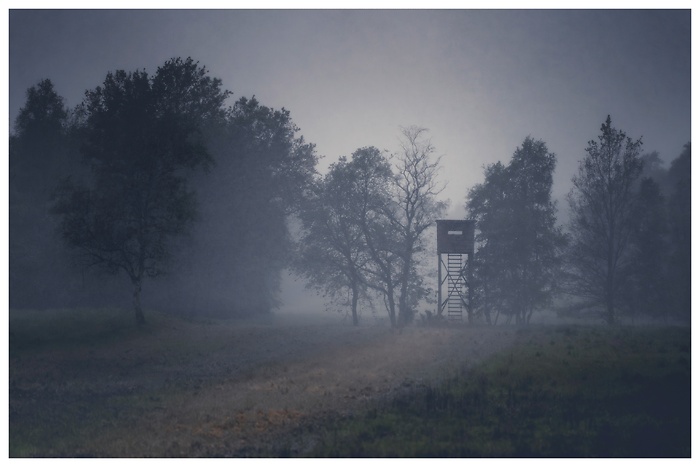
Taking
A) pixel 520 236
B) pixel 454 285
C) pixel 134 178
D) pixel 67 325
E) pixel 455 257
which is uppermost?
pixel 134 178

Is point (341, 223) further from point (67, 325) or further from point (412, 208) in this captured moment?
point (67, 325)

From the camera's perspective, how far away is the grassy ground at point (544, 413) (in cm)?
920

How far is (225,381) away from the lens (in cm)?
1396

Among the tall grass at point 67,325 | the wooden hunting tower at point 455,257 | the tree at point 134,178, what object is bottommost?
the tall grass at point 67,325

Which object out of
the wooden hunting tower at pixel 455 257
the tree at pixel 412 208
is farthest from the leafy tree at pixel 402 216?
the wooden hunting tower at pixel 455 257

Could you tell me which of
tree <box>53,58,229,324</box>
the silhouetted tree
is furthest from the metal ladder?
the silhouetted tree

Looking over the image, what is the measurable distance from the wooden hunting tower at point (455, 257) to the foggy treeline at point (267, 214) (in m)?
0.70

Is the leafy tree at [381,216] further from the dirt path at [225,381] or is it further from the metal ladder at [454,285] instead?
the dirt path at [225,381]

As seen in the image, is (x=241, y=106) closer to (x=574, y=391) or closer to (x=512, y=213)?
(x=512, y=213)

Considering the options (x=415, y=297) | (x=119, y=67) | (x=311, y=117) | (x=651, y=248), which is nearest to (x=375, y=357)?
(x=415, y=297)

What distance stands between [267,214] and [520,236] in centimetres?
1517

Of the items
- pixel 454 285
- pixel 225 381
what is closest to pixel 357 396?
pixel 225 381

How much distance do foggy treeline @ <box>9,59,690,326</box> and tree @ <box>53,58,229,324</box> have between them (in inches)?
3.0

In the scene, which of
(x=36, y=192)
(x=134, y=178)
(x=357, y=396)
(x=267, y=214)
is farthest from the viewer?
(x=267, y=214)
